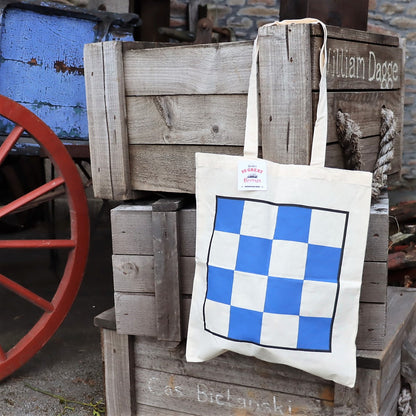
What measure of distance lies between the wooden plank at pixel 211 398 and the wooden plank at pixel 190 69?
875 millimetres

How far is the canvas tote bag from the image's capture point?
1530 mm

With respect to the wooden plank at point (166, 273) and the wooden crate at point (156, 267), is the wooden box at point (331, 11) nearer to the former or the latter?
the wooden crate at point (156, 267)

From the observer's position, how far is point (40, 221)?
4.86 metres

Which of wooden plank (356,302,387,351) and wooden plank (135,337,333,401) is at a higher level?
wooden plank (356,302,387,351)

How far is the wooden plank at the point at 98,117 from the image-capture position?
1874 mm

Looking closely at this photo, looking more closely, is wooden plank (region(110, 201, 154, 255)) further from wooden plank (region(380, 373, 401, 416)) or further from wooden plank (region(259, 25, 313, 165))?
wooden plank (region(380, 373, 401, 416))

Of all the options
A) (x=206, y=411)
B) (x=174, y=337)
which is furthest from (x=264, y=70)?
(x=206, y=411)

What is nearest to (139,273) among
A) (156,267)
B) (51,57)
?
(156,267)

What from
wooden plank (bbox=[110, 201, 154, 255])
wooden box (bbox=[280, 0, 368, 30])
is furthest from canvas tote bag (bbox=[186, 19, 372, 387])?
wooden box (bbox=[280, 0, 368, 30])

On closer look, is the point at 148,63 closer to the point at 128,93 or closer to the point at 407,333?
the point at 128,93

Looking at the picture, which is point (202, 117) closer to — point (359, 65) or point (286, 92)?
point (286, 92)

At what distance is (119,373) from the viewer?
2025 millimetres

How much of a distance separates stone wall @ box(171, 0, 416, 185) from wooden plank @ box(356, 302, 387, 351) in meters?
3.17

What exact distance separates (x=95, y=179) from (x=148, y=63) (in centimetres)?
40
